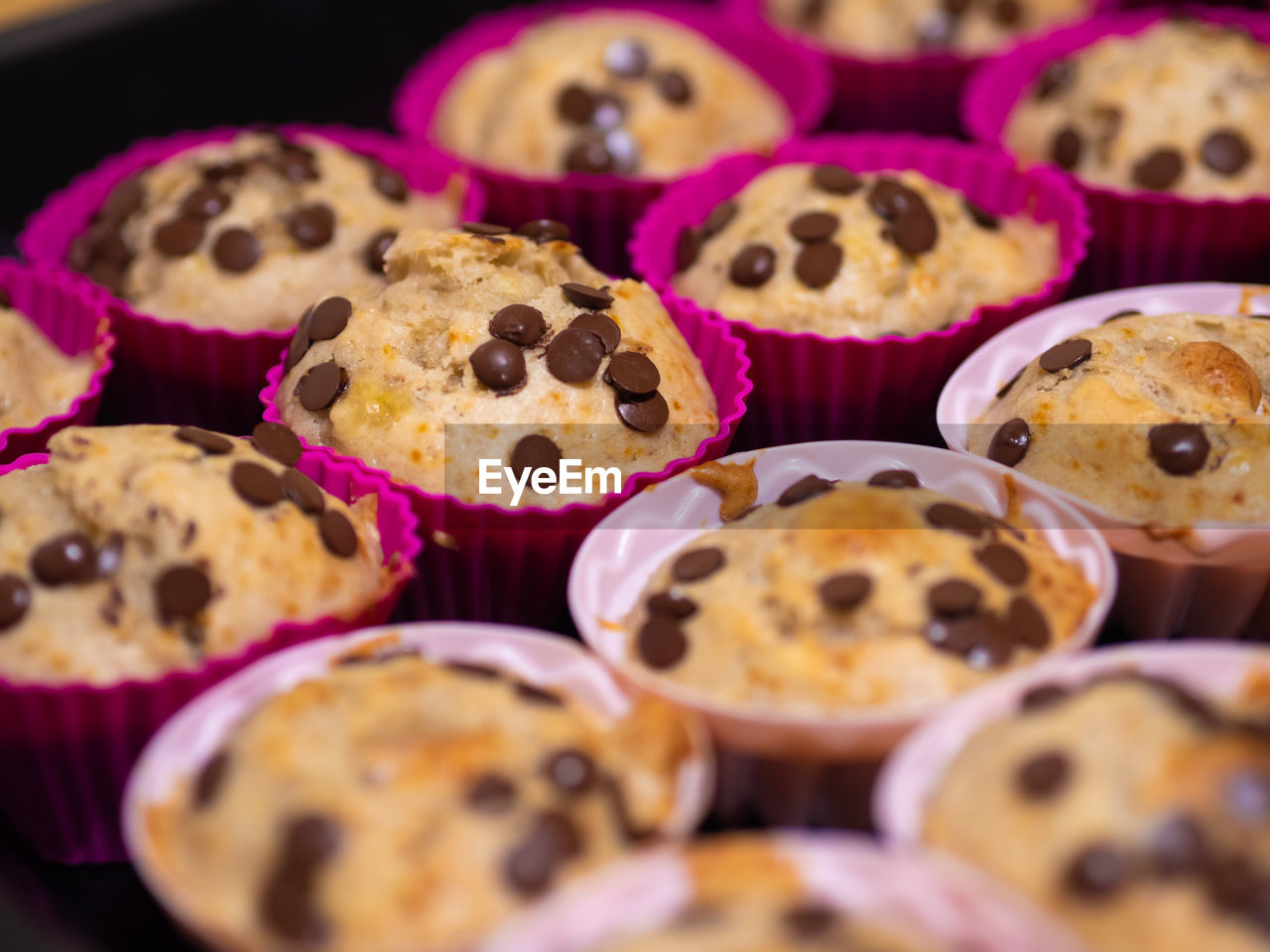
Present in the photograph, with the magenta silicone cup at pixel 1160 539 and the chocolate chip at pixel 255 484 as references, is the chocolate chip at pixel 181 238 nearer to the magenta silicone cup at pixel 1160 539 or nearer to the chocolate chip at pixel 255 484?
the chocolate chip at pixel 255 484

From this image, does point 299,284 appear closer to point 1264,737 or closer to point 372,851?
point 372,851

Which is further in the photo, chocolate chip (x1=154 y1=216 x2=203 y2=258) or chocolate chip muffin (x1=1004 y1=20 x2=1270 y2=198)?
chocolate chip muffin (x1=1004 y1=20 x2=1270 y2=198)

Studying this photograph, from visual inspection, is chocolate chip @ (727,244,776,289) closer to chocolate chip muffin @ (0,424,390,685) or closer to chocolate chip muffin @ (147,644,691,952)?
chocolate chip muffin @ (0,424,390,685)

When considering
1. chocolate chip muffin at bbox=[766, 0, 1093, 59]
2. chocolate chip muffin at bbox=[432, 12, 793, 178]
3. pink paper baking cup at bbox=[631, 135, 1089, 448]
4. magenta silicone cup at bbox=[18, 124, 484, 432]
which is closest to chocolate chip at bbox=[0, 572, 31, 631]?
magenta silicone cup at bbox=[18, 124, 484, 432]

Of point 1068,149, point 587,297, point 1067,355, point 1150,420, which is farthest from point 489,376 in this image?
point 1068,149

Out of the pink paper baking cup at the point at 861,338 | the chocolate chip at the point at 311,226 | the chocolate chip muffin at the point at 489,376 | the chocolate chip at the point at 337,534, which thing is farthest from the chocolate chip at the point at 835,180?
the chocolate chip at the point at 337,534

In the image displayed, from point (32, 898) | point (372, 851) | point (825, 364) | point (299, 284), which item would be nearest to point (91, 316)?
point (299, 284)
